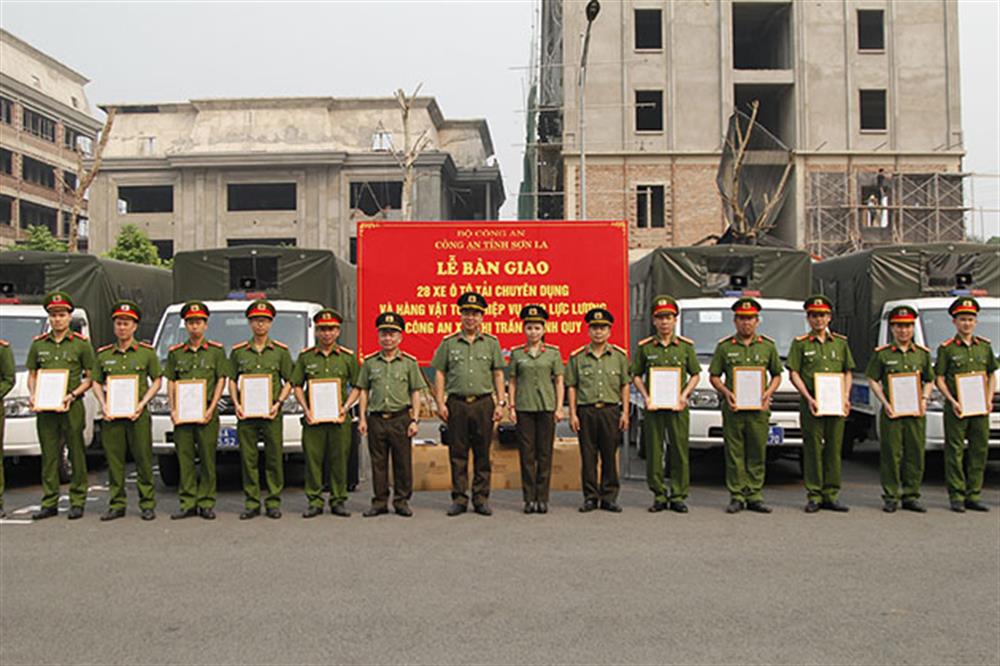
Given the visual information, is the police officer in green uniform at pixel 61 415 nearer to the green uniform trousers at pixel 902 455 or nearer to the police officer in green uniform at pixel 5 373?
the police officer in green uniform at pixel 5 373

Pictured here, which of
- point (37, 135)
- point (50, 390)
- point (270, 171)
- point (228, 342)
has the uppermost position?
point (37, 135)

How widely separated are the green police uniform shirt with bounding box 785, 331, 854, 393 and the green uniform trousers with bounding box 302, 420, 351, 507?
4403 mm

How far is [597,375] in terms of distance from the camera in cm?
916

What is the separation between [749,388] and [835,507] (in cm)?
137

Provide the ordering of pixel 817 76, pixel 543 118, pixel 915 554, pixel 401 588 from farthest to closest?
pixel 543 118 → pixel 817 76 → pixel 915 554 → pixel 401 588

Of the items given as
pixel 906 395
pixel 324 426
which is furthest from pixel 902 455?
pixel 324 426

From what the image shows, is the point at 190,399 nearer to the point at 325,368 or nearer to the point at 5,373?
the point at 325,368

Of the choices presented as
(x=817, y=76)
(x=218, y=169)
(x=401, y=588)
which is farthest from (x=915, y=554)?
(x=218, y=169)

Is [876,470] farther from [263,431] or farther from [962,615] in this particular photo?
[263,431]

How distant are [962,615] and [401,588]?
11.2ft

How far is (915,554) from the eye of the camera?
718cm

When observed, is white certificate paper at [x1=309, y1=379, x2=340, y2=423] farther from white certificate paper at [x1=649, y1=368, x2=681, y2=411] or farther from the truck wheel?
white certificate paper at [x1=649, y1=368, x2=681, y2=411]

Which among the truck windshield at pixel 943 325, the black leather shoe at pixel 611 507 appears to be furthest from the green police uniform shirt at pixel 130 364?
the truck windshield at pixel 943 325

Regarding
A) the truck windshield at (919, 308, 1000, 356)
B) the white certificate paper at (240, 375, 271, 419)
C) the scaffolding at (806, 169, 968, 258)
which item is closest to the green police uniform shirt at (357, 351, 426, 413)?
the white certificate paper at (240, 375, 271, 419)
